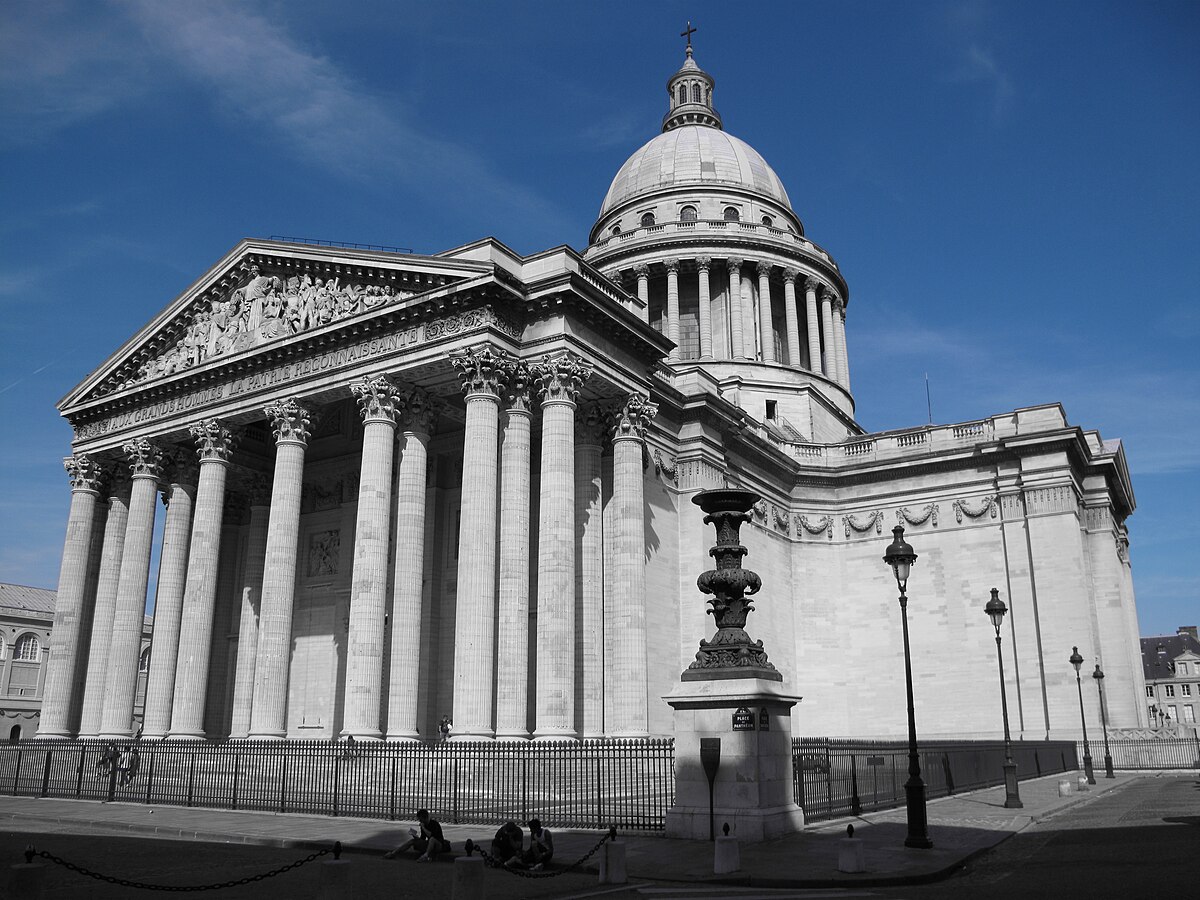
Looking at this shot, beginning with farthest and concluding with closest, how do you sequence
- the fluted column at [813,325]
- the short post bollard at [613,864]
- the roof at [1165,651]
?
the roof at [1165,651]
the fluted column at [813,325]
the short post bollard at [613,864]

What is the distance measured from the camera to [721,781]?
17.8 meters

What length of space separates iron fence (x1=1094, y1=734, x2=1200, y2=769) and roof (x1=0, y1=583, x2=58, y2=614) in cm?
8777

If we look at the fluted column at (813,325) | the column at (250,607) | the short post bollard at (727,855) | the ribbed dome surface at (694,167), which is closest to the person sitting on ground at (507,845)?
the short post bollard at (727,855)

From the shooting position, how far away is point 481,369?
32344mm

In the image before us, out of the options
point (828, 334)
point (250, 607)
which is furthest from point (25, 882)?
point (828, 334)

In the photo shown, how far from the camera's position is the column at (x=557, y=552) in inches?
1200

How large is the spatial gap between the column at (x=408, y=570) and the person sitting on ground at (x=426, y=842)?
13914 mm

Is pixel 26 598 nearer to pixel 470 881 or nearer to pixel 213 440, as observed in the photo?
pixel 213 440

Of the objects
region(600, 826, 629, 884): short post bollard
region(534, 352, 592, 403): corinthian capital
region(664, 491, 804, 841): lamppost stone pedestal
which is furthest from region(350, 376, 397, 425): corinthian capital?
region(600, 826, 629, 884): short post bollard

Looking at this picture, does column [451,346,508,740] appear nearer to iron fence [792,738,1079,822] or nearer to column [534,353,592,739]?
column [534,353,592,739]

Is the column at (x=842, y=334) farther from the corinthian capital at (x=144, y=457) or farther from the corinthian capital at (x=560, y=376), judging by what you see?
the corinthian capital at (x=144, y=457)

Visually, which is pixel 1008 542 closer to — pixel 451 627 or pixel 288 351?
pixel 451 627

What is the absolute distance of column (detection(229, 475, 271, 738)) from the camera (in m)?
35.9

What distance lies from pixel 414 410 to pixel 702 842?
20.9 metres
